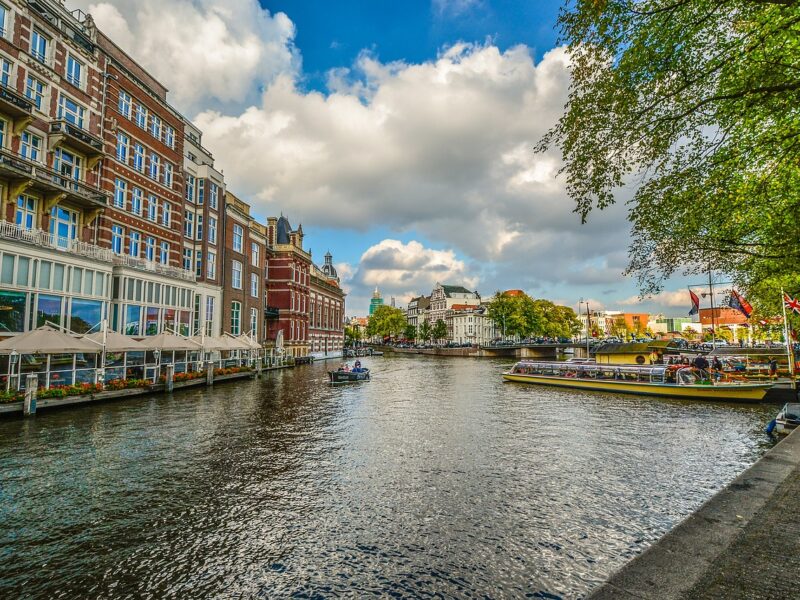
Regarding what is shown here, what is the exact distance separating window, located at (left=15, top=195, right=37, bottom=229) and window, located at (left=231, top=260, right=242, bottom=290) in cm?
2530

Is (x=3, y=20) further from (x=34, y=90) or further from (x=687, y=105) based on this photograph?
(x=687, y=105)

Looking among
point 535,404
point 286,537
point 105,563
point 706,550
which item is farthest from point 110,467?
point 535,404

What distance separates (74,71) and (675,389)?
158 ft

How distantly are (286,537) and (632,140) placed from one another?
487 inches

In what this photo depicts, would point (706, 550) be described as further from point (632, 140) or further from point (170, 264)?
point (170, 264)

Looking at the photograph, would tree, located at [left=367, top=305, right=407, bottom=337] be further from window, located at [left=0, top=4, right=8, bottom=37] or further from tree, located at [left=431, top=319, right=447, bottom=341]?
window, located at [left=0, top=4, right=8, bottom=37]

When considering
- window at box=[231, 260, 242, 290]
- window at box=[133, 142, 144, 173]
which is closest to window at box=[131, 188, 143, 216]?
window at box=[133, 142, 144, 173]

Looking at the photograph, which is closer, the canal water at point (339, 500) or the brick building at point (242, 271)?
the canal water at point (339, 500)

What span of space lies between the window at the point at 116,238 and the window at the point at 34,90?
9.17 metres

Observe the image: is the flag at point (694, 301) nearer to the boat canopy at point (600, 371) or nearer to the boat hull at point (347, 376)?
the boat canopy at point (600, 371)

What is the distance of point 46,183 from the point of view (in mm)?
25781

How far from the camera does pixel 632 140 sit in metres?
10.6

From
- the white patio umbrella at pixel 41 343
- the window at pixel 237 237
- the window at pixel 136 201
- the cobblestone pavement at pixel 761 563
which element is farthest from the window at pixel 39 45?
the cobblestone pavement at pixel 761 563

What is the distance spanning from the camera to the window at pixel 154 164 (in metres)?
37.8
